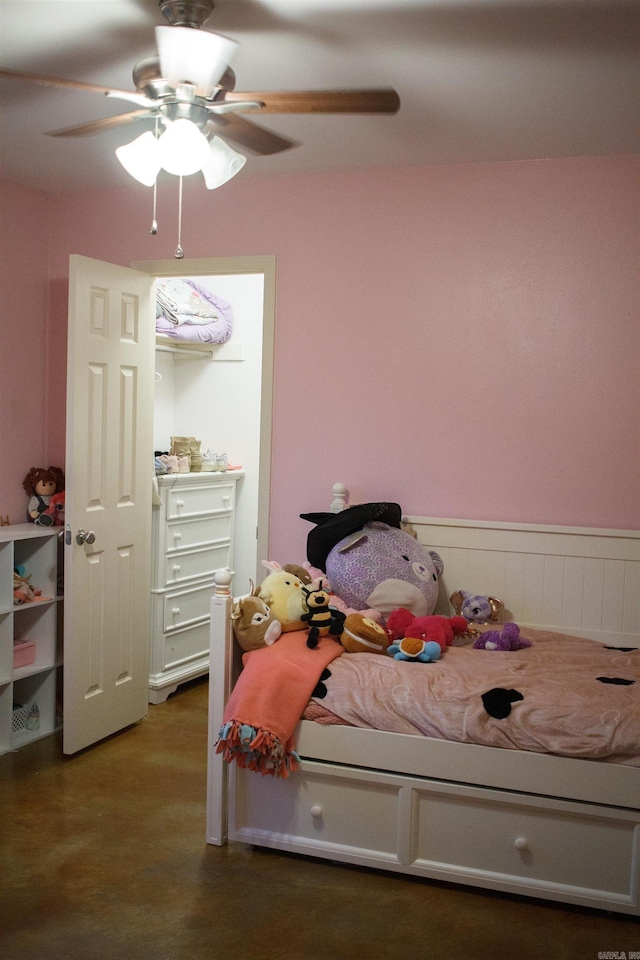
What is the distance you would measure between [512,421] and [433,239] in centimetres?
86

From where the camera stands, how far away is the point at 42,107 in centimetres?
297

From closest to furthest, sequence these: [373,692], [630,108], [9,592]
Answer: [373,692] → [630,108] → [9,592]

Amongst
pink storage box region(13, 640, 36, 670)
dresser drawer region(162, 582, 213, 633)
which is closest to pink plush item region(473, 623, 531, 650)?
dresser drawer region(162, 582, 213, 633)

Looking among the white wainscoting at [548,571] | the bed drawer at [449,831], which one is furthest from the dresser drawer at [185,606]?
the bed drawer at [449,831]

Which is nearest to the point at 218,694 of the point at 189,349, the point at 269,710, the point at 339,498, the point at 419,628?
the point at 269,710

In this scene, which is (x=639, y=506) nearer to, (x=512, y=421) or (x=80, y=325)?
(x=512, y=421)

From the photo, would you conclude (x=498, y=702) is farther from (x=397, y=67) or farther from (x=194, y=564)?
(x=194, y=564)

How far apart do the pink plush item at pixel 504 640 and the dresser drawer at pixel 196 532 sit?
180 cm

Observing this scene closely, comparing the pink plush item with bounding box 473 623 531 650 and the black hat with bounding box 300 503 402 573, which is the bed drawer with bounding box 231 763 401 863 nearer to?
the pink plush item with bounding box 473 623 531 650

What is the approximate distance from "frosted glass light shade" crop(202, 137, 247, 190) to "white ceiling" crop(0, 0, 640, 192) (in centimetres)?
30

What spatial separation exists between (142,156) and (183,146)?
0.25m

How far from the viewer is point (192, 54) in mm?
1999

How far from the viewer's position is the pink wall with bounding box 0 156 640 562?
3.36m

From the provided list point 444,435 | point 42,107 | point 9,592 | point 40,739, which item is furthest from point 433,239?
point 40,739
